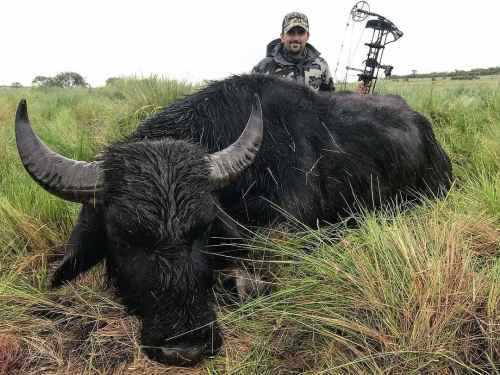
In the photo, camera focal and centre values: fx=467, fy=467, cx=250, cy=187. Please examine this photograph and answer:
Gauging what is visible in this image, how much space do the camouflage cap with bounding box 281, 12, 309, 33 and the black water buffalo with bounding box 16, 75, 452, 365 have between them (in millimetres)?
3046

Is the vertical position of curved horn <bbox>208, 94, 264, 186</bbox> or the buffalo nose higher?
curved horn <bbox>208, 94, 264, 186</bbox>

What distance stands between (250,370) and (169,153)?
1.39 m

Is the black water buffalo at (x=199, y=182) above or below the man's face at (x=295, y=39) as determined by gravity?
below

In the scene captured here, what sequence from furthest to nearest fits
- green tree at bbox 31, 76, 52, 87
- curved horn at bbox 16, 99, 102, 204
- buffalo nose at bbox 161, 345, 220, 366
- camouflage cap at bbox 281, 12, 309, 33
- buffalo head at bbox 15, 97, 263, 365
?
1. green tree at bbox 31, 76, 52, 87
2. camouflage cap at bbox 281, 12, 309, 33
3. curved horn at bbox 16, 99, 102, 204
4. buffalo head at bbox 15, 97, 263, 365
5. buffalo nose at bbox 161, 345, 220, 366

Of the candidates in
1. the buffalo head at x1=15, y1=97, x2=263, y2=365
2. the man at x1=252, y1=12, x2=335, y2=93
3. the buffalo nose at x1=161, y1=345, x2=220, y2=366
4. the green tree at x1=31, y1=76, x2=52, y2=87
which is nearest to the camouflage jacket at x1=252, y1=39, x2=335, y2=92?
the man at x1=252, y1=12, x2=335, y2=93

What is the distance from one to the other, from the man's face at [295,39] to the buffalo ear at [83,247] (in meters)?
5.69

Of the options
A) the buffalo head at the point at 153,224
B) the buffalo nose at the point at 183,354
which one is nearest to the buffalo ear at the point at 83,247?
the buffalo head at the point at 153,224

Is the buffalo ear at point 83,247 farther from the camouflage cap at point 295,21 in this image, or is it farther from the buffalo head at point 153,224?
the camouflage cap at point 295,21

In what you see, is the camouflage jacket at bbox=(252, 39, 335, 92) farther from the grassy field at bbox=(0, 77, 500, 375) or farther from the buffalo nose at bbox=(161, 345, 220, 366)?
the buffalo nose at bbox=(161, 345, 220, 366)

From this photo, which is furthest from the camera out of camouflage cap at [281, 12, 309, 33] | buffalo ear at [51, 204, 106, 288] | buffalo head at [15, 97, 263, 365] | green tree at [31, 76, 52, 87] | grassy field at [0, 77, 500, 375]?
green tree at [31, 76, 52, 87]

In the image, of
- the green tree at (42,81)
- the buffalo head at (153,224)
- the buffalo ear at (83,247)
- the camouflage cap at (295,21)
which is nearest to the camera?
the buffalo head at (153,224)

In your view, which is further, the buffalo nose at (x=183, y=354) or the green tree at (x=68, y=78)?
the green tree at (x=68, y=78)

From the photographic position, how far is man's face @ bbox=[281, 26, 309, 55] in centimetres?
782

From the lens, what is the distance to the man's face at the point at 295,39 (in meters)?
7.82
